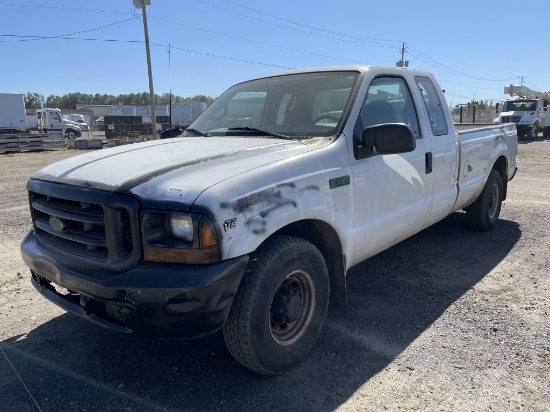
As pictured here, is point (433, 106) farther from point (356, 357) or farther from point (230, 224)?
point (230, 224)

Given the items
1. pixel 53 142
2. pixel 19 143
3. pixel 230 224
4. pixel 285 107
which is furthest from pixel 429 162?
pixel 53 142

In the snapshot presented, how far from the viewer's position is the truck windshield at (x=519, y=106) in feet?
84.1

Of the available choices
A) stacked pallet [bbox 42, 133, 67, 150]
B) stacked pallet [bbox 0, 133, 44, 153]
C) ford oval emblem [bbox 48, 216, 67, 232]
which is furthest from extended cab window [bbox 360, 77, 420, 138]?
stacked pallet [bbox 42, 133, 67, 150]

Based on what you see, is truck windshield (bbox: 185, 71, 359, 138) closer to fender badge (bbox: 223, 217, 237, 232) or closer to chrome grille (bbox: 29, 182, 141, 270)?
fender badge (bbox: 223, 217, 237, 232)

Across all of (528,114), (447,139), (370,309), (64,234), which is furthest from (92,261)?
(528,114)

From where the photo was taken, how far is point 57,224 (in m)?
2.71

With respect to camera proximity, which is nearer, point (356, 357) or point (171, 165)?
point (171, 165)

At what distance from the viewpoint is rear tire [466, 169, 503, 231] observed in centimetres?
564

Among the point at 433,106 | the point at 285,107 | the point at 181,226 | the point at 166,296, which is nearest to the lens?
the point at 166,296

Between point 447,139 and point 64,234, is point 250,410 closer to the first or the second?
point 64,234

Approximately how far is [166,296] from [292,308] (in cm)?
84

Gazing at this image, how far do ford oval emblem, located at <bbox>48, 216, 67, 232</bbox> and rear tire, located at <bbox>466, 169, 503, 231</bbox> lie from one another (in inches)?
188

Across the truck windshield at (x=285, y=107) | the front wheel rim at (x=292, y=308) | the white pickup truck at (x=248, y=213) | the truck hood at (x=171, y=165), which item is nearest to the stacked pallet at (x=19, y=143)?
the truck windshield at (x=285, y=107)

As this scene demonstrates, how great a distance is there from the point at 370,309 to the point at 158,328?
6.49 feet
